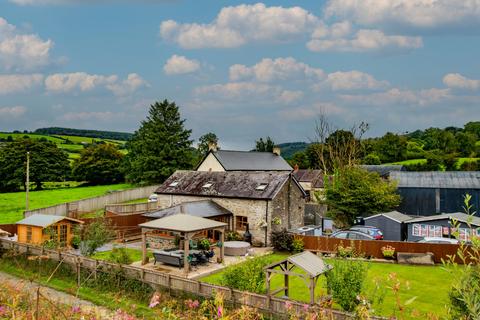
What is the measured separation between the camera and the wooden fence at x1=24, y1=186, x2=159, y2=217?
33.3 m

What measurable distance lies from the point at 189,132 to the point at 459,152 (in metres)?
53.8

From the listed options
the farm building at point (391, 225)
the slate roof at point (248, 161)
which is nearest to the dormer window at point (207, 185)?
the farm building at point (391, 225)

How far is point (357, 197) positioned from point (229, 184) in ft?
34.5

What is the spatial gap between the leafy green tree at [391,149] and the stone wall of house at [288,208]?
5823 cm

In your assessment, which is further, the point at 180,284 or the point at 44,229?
the point at 44,229

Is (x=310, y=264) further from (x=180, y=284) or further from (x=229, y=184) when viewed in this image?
(x=229, y=184)

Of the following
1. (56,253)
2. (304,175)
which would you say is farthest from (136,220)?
(304,175)

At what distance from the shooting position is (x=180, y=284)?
1480 cm

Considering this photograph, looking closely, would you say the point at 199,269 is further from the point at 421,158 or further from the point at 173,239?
the point at 421,158

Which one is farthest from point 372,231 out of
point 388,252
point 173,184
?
point 173,184

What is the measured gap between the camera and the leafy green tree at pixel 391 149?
8175 centimetres

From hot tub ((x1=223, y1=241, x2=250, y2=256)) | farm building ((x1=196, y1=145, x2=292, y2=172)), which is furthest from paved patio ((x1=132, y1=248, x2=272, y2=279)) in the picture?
farm building ((x1=196, y1=145, x2=292, y2=172))

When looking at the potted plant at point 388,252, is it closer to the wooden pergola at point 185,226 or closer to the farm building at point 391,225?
the farm building at point 391,225

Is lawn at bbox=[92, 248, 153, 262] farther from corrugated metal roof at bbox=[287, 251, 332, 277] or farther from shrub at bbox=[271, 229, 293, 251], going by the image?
corrugated metal roof at bbox=[287, 251, 332, 277]
